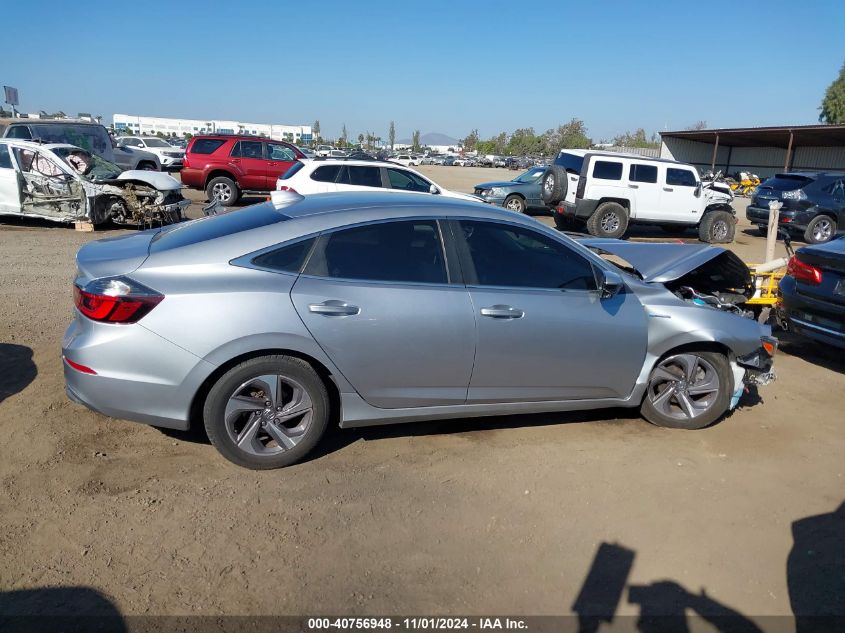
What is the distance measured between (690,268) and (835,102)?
73698 mm

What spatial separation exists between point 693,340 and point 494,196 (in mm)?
13721

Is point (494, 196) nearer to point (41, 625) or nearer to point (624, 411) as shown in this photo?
point (624, 411)

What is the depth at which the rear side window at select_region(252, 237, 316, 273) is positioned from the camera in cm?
373

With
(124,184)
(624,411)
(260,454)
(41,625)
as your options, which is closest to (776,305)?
(624,411)

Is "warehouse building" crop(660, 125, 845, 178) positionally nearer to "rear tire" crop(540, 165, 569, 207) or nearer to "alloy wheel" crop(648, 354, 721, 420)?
"rear tire" crop(540, 165, 569, 207)

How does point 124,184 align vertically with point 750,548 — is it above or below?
above

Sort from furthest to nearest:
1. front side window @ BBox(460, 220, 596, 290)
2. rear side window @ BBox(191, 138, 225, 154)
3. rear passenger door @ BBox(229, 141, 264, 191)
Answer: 1. rear passenger door @ BBox(229, 141, 264, 191)
2. rear side window @ BBox(191, 138, 225, 154)
3. front side window @ BBox(460, 220, 596, 290)

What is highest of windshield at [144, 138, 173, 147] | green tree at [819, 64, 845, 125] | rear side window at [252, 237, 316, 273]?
green tree at [819, 64, 845, 125]

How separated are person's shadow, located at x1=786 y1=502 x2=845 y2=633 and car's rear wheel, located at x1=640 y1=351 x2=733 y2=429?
1.07 m

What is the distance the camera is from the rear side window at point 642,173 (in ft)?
48.5

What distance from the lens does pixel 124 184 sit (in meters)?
12.7

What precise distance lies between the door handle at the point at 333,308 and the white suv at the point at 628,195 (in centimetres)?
1156

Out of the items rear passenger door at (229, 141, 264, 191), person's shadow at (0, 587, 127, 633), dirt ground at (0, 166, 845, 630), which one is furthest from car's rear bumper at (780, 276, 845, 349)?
rear passenger door at (229, 141, 264, 191)

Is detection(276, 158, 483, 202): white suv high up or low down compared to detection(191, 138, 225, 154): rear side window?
down
